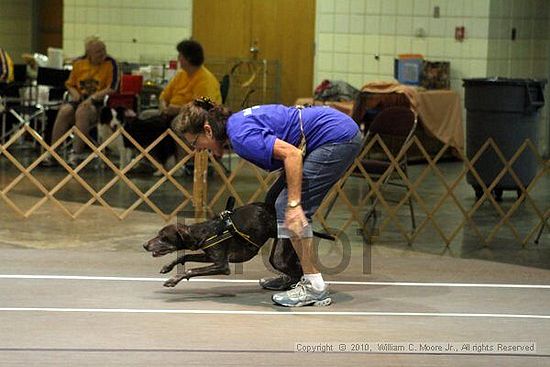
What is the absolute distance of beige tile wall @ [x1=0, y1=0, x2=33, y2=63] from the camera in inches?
607

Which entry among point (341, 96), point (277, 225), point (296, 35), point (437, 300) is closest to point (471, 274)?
point (437, 300)

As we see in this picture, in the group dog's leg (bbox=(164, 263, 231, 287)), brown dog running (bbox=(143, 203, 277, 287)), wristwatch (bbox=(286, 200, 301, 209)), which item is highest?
wristwatch (bbox=(286, 200, 301, 209))

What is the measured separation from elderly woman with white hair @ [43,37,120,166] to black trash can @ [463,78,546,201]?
3647 millimetres

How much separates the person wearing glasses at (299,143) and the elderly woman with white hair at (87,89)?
573 centimetres

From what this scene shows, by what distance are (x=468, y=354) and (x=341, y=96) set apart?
739 centimetres

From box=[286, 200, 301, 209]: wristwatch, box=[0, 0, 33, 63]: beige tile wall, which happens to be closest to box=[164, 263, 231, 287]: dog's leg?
box=[286, 200, 301, 209]: wristwatch

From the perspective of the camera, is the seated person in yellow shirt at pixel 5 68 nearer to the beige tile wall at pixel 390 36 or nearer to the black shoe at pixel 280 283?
the beige tile wall at pixel 390 36

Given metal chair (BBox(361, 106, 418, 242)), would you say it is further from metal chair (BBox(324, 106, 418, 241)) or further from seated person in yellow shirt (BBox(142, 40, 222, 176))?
seated person in yellow shirt (BBox(142, 40, 222, 176))

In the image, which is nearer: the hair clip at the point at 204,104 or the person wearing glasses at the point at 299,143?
the person wearing glasses at the point at 299,143

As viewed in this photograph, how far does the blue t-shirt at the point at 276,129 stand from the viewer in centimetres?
488

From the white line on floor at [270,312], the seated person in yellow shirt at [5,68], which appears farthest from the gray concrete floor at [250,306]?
the seated person in yellow shirt at [5,68]

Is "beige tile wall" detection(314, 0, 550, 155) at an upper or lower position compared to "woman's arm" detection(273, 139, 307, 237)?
upper

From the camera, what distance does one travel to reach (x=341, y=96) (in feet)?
38.2

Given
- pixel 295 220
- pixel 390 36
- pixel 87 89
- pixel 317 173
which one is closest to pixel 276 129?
pixel 317 173
